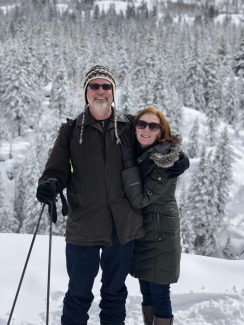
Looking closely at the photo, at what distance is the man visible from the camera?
308cm

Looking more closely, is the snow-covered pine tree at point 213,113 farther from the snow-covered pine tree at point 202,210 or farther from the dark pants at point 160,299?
the dark pants at point 160,299

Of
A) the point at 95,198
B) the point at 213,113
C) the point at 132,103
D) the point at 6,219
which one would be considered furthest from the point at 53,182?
the point at 213,113

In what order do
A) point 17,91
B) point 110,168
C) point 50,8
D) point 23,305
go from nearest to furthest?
point 110,168 → point 23,305 → point 17,91 → point 50,8

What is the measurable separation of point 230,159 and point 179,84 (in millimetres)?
28608

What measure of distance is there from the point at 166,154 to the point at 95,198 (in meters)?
0.79

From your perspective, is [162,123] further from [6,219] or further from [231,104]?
[231,104]

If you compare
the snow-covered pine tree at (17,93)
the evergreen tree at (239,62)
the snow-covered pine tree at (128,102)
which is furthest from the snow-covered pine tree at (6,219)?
the evergreen tree at (239,62)

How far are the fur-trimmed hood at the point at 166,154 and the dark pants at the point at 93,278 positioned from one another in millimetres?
813

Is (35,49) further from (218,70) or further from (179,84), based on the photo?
(218,70)

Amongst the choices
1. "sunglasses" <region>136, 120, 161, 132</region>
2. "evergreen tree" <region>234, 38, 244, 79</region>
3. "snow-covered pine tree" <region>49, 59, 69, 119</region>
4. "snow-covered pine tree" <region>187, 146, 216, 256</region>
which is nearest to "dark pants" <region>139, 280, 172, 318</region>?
"sunglasses" <region>136, 120, 161, 132</region>

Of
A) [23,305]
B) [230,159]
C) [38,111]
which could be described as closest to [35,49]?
[38,111]

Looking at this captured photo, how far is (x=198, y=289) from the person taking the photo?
15.6 feet

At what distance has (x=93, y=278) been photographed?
3.23 meters

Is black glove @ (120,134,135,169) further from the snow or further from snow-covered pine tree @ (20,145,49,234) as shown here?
snow-covered pine tree @ (20,145,49,234)
